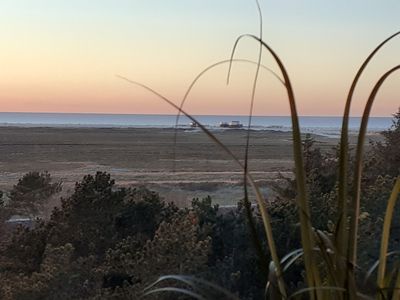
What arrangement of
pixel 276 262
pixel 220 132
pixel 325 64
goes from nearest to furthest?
pixel 276 262 < pixel 220 132 < pixel 325 64

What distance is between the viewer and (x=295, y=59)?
1.35 meters

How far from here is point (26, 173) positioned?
5.99ft

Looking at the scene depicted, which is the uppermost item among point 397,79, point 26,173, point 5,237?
point 397,79

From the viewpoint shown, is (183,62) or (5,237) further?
(5,237)

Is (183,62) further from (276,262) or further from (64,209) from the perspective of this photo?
(276,262)

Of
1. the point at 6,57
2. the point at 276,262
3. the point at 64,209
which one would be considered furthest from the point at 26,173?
the point at 276,262

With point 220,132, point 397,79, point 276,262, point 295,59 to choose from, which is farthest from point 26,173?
point 276,262

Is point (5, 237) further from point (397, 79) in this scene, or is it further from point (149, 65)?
point (397, 79)

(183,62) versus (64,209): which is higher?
(183,62)

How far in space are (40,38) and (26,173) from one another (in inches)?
20.5

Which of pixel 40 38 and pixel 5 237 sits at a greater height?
pixel 40 38

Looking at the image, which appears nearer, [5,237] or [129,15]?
[129,15]

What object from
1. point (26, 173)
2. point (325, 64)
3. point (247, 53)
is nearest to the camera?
point (247, 53)

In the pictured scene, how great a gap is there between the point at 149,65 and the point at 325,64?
412mm
